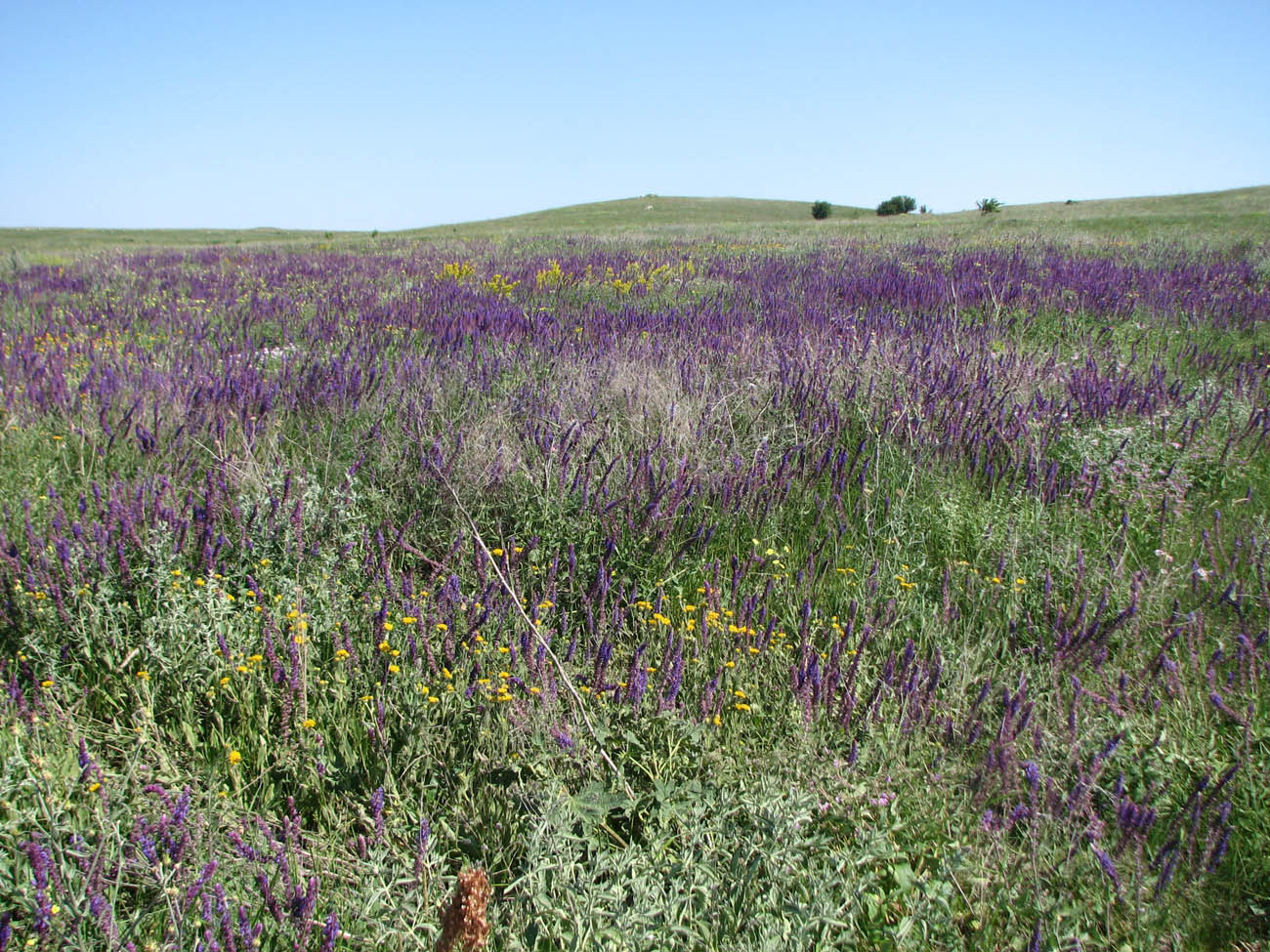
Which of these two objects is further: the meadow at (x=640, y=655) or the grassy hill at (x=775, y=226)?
the grassy hill at (x=775, y=226)

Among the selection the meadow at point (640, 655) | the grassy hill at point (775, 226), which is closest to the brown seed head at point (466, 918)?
the meadow at point (640, 655)

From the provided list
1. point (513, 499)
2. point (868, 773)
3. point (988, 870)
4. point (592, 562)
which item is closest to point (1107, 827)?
point (988, 870)

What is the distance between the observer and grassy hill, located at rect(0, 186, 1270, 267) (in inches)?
828

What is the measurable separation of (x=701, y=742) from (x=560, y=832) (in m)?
0.55

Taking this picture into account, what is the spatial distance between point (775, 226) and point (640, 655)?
109ft

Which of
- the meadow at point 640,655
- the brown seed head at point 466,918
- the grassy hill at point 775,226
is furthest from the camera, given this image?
the grassy hill at point 775,226

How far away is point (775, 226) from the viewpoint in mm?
32312

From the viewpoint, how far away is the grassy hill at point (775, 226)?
21031mm

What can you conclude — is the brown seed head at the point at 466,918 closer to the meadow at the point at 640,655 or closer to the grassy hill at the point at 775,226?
the meadow at the point at 640,655

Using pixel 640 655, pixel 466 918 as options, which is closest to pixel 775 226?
pixel 640 655

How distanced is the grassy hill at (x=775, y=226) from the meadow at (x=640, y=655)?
51.1 ft

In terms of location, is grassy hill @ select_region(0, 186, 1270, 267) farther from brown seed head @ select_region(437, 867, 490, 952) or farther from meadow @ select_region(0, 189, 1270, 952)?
brown seed head @ select_region(437, 867, 490, 952)

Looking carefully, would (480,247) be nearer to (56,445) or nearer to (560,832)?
(56,445)

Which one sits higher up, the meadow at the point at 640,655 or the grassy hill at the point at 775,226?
the grassy hill at the point at 775,226
